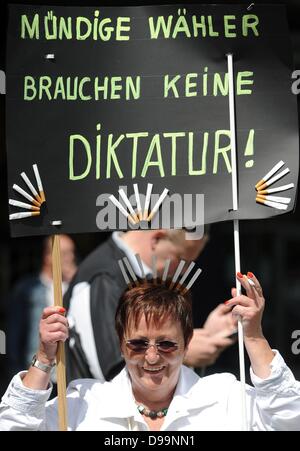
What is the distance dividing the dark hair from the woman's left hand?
0.64 ft

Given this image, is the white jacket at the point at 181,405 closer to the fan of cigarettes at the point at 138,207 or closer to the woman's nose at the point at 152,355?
the woman's nose at the point at 152,355

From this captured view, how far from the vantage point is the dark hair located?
10.3 feet

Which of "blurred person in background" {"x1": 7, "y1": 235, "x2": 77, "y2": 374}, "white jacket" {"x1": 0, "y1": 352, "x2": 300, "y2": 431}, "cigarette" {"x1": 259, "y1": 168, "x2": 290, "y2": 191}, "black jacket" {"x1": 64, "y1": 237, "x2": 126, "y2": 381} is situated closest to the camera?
"white jacket" {"x1": 0, "y1": 352, "x2": 300, "y2": 431}

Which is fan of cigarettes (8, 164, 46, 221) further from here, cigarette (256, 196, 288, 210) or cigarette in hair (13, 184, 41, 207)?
cigarette (256, 196, 288, 210)

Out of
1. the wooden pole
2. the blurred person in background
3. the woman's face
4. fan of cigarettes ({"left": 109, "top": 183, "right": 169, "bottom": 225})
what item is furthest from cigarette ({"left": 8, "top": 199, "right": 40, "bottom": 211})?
the blurred person in background

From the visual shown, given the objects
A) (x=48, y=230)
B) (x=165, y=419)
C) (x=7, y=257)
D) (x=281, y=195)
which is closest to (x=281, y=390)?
(x=165, y=419)

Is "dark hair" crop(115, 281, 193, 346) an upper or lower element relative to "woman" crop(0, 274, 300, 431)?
upper

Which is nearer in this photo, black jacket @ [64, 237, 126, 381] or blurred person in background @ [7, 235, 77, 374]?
black jacket @ [64, 237, 126, 381]

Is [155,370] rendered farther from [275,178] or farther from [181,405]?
[275,178]

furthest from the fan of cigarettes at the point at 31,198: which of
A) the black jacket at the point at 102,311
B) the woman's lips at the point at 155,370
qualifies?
the black jacket at the point at 102,311

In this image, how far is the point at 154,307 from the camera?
3.16 m

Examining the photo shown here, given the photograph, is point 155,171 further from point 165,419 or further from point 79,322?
point 79,322

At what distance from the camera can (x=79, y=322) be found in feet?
15.0
